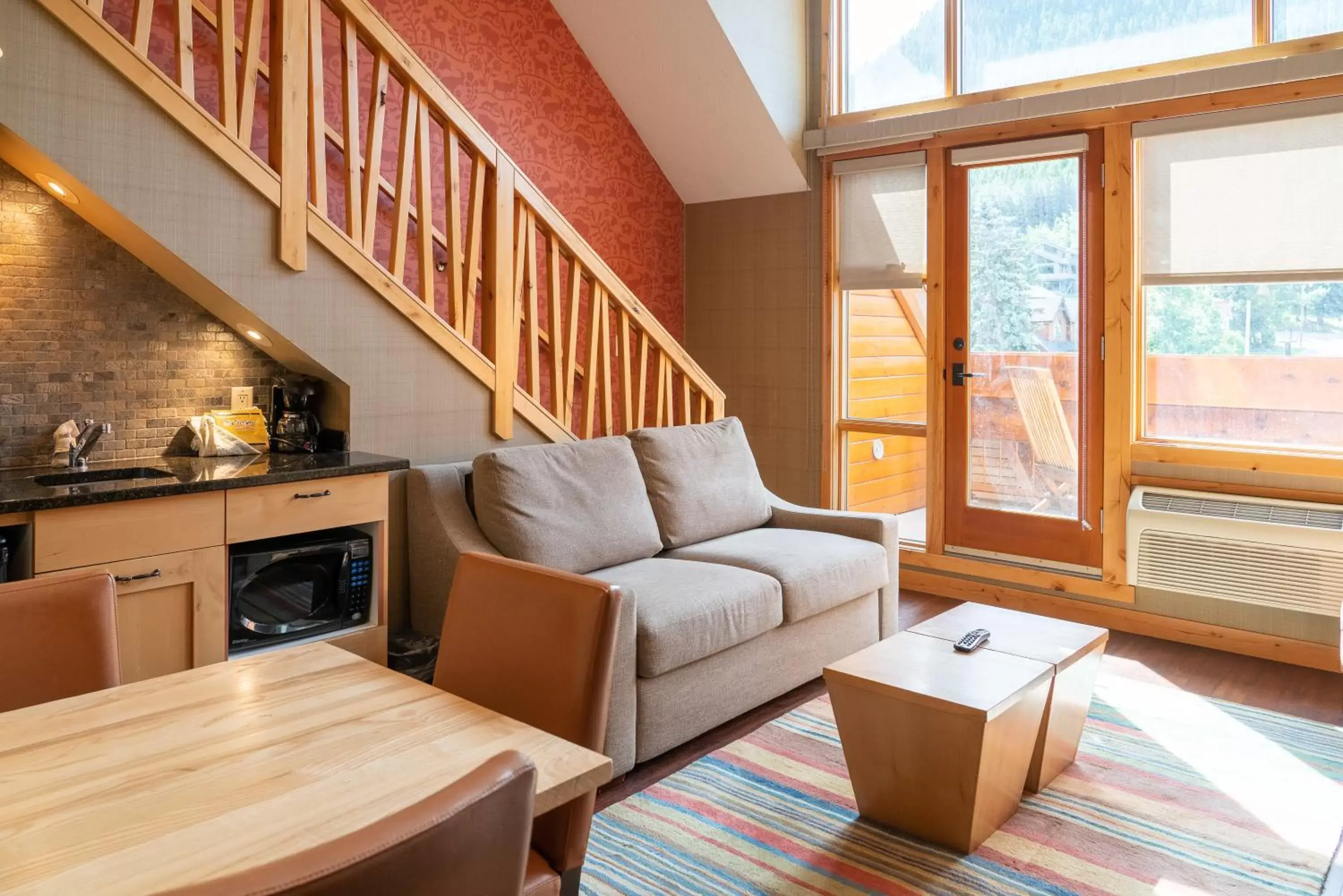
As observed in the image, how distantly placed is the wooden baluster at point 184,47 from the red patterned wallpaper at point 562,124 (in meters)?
1.60

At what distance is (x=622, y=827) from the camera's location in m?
2.70

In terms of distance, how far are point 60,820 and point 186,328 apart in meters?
2.59

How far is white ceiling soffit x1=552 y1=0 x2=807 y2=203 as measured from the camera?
5082mm

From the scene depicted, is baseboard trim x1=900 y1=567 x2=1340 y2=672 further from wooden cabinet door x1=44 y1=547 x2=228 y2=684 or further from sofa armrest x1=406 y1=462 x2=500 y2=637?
wooden cabinet door x1=44 y1=547 x2=228 y2=684

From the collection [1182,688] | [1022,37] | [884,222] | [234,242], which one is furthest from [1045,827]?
[1022,37]

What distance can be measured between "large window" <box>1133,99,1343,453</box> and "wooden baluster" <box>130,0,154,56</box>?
3.87m

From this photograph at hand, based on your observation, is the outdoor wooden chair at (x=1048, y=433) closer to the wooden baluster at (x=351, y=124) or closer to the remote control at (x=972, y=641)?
the remote control at (x=972, y=641)

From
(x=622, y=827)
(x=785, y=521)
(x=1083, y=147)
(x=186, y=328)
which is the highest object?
(x=1083, y=147)

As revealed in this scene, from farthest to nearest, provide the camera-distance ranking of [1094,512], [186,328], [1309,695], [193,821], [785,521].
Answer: [1094,512]
[785,521]
[1309,695]
[186,328]
[193,821]

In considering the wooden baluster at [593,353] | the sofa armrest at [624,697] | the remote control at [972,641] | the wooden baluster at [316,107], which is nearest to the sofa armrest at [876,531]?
the wooden baluster at [593,353]

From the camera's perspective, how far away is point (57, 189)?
301 centimetres

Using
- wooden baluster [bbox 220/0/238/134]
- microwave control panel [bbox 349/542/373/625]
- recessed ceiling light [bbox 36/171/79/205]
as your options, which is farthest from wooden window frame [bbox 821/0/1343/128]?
recessed ceiling light [bbox 36/171/79/205]

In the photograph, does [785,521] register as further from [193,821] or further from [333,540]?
[193,821]

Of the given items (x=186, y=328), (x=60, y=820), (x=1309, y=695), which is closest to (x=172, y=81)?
(x=186, y=328)
